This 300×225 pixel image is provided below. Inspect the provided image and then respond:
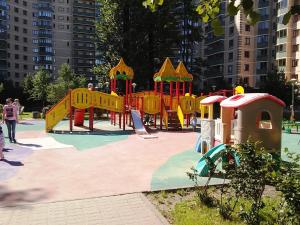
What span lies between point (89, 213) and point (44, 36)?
9535cm

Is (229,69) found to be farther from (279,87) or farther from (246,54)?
(279,87)

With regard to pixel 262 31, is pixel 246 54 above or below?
below

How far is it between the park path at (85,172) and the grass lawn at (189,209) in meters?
0.78

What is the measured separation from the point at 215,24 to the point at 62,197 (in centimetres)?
589

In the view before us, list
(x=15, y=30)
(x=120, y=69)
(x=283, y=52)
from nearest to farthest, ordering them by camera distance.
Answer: (x=120, y=69) < (x=283, y=52) < (x=15, y=30)

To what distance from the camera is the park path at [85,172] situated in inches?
319

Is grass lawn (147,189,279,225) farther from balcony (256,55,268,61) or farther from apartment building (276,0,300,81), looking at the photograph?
balcony (256,55,268,61)

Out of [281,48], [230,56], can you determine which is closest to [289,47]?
[281,48]

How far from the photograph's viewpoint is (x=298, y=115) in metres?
45.6

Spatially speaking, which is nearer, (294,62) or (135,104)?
(135,104)

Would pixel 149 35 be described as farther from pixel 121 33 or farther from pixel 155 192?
pixel 155 192

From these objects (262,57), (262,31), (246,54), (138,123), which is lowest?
(138,123)

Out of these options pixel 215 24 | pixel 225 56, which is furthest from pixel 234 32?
pixel 215 24

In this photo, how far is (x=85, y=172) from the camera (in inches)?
404
